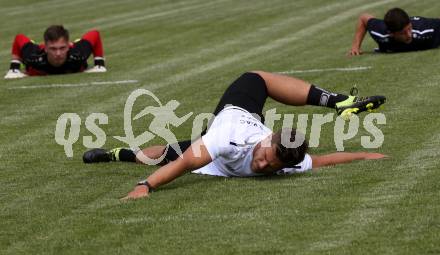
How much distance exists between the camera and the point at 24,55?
20.0 metres

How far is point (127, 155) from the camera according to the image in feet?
38.5

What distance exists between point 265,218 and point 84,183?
8.66 feet

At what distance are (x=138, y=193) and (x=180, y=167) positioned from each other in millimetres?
440

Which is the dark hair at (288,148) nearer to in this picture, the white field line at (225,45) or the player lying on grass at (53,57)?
the white field line at (225,45)

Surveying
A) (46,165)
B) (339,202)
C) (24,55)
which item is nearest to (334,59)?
(24,55)

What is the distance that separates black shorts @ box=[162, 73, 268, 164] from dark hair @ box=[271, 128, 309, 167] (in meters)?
1.31

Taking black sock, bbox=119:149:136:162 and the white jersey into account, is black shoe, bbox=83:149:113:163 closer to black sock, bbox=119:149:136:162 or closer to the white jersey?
black sock, bbox=119:149:136:162

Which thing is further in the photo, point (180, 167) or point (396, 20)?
point (396, 20)

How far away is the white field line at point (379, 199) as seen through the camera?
7.80 m

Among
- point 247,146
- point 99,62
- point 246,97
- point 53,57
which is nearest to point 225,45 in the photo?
point 99,62

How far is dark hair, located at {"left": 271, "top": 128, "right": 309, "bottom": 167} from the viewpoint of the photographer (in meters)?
9.85

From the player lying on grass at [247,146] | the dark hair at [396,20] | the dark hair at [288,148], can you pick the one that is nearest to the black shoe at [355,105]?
the player lying on grass at [247,146]

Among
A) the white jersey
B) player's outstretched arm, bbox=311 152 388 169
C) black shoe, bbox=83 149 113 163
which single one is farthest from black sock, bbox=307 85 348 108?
black shoe, bbox=83 149 113 163

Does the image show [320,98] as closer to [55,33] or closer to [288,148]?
[288,148]
